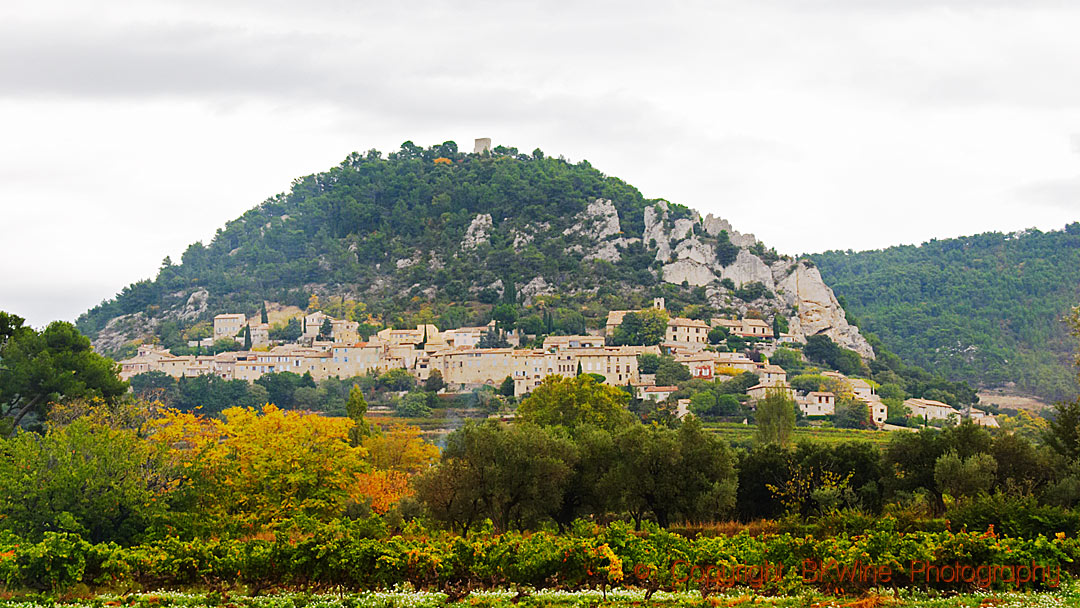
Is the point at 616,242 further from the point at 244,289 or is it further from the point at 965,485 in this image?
the point at 965,485

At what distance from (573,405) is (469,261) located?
6631cm

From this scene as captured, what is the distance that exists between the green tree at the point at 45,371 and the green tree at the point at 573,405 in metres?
14.3

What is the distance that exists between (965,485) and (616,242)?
82592 millimetres

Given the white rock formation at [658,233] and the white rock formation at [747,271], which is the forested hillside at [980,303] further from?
the white rock formation at [658,233]

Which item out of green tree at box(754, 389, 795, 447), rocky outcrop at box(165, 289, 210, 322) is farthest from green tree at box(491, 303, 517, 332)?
green tree at box(754, 389, 795, 447)

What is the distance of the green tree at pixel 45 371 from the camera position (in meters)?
28.9

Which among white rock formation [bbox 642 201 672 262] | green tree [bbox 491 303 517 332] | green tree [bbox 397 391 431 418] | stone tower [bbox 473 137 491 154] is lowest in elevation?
green tree [bbox 397 391 431 418]

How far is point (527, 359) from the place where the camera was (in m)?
69.4

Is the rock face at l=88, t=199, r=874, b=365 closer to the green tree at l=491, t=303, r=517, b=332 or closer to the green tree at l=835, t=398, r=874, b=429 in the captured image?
the green tree at l=491, t=303, r=517, b=332

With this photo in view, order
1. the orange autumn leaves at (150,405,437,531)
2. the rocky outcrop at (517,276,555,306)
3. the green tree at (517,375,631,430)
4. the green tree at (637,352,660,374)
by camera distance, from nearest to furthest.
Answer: the orange autumn leaves at (150,405,437,531) → the green tree at (517,375,631,430) → the green tree at (637,352,660,374) → the rocky outcrop at (517,276,555,306)

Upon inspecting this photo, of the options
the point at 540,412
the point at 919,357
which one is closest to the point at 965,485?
the point at 540,412

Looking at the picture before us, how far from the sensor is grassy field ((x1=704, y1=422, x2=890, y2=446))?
46.3m

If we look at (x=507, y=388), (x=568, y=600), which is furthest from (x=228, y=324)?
(x=568, y=600)

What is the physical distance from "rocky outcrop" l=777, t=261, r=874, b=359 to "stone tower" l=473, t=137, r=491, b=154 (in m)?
53.2
